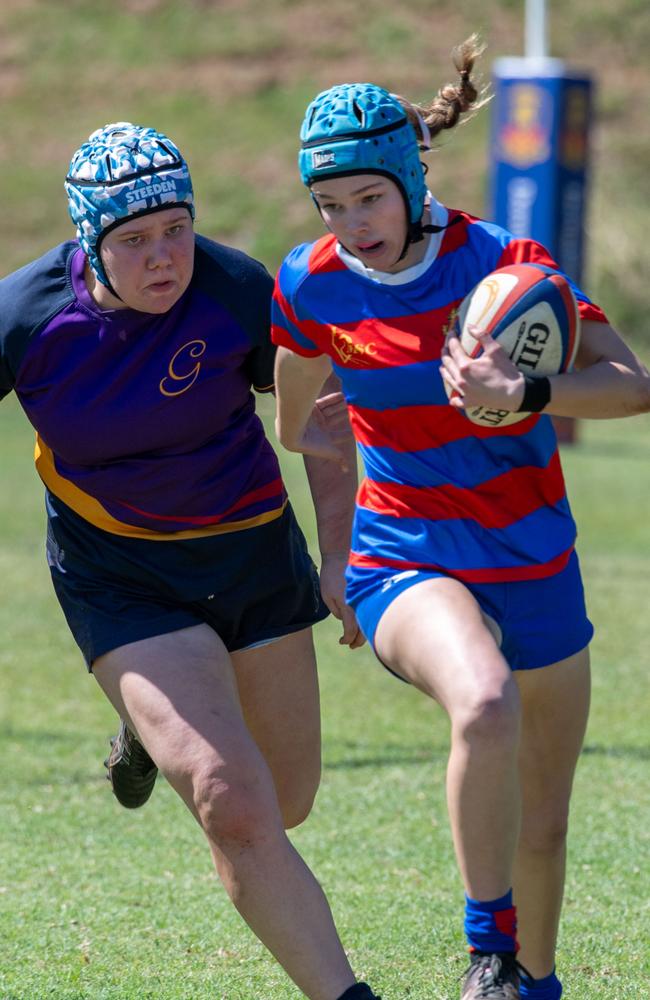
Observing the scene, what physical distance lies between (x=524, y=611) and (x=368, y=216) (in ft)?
3.29

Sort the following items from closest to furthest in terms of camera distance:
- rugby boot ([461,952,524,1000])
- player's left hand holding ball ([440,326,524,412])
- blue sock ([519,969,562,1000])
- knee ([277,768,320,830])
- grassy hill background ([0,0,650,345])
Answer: rugby boot ([461,952,524,1000])
player's left hand holding ball ([440,326,524,412])
blue sock ([519,969,562,1000])
knee ([277,768,320,830])
grassy hill background ([0,0,650,345])

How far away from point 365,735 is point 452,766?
472cm

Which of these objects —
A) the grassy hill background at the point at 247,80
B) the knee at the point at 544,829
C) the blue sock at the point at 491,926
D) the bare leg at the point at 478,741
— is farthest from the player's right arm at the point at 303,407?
the grassy hill background at the point at 247,80

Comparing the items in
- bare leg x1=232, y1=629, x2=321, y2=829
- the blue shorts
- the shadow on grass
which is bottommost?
the shadow on grass

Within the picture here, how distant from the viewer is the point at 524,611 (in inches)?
Result: 147

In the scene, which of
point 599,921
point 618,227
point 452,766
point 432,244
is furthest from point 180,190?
point 618,227

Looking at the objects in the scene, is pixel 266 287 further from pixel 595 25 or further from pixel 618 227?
pixel 595 25

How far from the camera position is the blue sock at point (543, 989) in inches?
154

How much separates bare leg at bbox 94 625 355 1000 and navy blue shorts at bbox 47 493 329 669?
11.2 inches

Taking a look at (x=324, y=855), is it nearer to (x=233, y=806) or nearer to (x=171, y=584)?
(x=171, y=584)

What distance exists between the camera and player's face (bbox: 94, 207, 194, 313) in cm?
400

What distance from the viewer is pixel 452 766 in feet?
11.3

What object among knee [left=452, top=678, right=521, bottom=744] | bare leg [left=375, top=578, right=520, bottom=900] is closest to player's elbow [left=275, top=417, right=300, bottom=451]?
bare leg [left=375, top=578, right=520, bottom=900]

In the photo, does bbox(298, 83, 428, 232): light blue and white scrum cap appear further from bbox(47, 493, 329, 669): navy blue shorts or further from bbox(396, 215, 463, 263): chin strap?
bbox(47, 493, 329, 669): navy blue shorts
